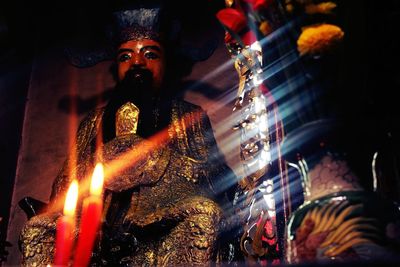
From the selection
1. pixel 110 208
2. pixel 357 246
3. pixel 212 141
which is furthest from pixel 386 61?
pixel 212 141

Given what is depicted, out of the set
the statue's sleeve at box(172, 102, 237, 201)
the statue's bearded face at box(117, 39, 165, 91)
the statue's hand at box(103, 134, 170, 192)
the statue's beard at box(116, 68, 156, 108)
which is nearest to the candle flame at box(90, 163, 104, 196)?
the statue's hand at box(103, 134, 170, 192)

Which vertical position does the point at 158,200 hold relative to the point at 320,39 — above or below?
above

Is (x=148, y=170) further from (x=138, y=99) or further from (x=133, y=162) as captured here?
(x=138, y=99)

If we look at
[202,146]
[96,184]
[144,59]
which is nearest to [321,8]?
[96,184]

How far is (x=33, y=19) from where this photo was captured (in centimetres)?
401

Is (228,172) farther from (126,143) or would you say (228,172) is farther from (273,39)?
(273,39)

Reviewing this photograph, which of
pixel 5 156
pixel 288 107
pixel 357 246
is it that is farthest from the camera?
pixel 5 156

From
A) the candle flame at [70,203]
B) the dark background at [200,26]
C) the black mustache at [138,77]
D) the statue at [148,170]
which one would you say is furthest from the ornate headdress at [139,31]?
the candle flame at [70,203]

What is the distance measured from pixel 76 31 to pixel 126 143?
156cm

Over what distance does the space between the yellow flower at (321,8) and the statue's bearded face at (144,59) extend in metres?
2.04

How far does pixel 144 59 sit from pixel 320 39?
7.08 ft

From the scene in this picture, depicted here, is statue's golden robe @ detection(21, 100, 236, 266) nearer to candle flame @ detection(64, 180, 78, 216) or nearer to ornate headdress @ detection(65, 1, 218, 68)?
candle flame @ detection(64, 180, 78, 216)

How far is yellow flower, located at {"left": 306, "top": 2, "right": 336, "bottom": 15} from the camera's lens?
4.11 feet

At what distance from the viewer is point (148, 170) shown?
2736 millimetres
